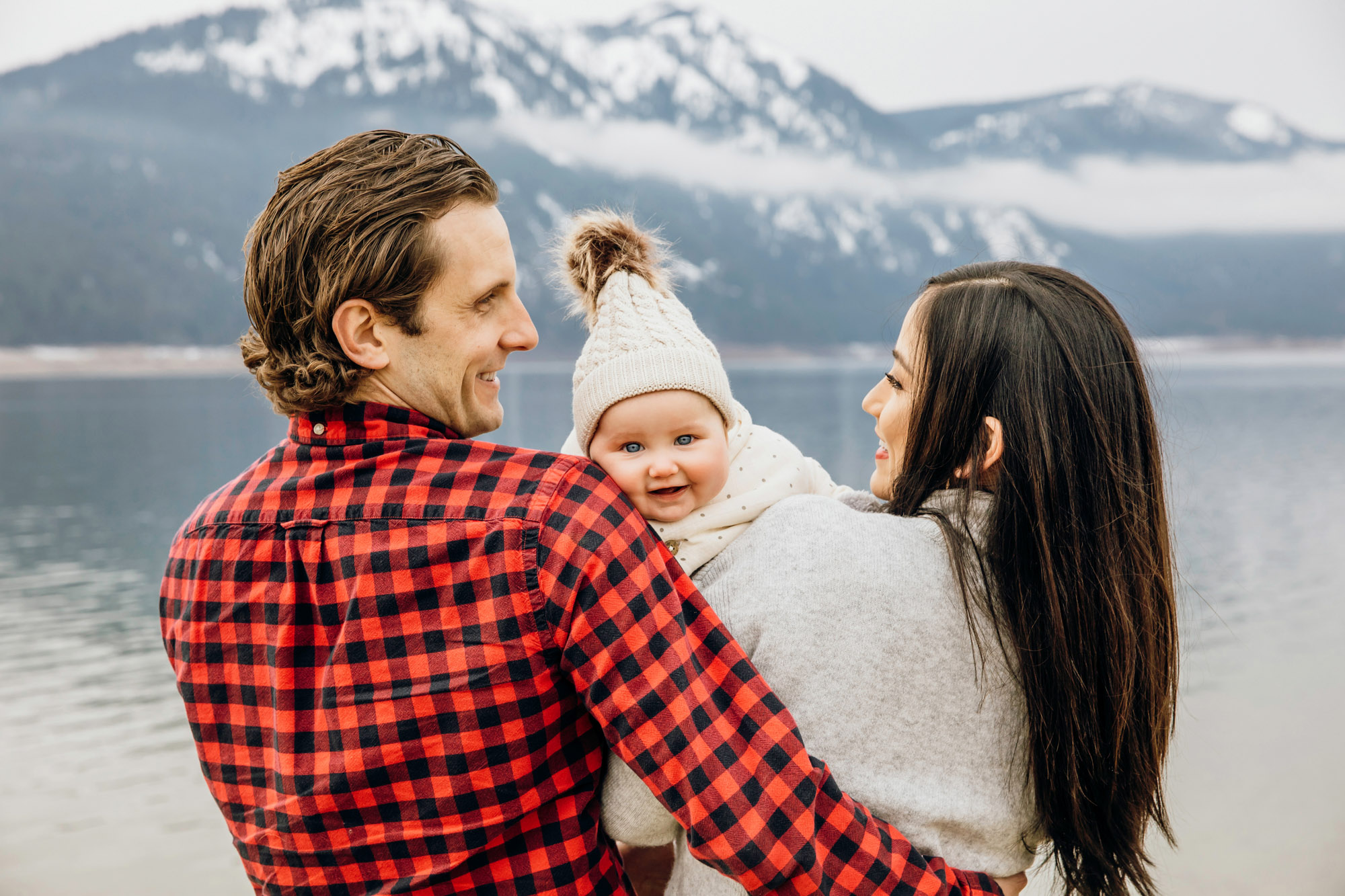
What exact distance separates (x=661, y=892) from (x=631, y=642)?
0.86m

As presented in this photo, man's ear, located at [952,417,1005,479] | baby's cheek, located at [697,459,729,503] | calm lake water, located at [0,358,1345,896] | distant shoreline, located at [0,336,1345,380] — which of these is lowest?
distant shoreline, located at [0,336,1345,380]

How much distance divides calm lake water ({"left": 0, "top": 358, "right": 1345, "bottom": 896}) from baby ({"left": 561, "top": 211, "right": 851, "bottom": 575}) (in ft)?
Result: 2.11

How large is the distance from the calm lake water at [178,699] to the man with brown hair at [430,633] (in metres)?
0.42

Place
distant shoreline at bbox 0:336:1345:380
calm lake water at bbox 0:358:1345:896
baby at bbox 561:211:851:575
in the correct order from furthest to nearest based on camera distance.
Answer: distant shoreline at bbox 0:336:1345:380
calm lake water at bbox 0:358:1345:896
baby at bbox 561:211:851:575

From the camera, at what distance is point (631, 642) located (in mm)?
1201

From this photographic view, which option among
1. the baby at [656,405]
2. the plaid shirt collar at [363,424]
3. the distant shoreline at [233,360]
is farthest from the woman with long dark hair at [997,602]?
the distant shoreline at [233,360]

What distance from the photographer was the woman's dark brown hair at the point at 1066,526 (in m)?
1.48

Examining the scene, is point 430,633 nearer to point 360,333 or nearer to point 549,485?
point 549,485

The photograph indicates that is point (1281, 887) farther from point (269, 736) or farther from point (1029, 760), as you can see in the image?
point (269, 736)

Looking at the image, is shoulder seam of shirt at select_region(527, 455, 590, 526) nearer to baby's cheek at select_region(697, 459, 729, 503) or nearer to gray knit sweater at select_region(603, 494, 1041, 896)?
gray knit sweater at select_region(603, 494, 1041, 896)

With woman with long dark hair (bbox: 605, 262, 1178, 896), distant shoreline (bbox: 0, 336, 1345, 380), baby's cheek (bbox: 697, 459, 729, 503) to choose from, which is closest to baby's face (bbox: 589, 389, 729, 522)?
baby's cheek (bbox: 697, 459, 729, 503)

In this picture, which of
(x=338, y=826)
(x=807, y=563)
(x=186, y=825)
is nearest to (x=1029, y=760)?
(x=807, y=563)

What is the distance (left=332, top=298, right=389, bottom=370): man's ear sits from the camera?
136cm

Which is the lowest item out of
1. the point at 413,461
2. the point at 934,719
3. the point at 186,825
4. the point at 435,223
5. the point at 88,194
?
the point at 186,825
